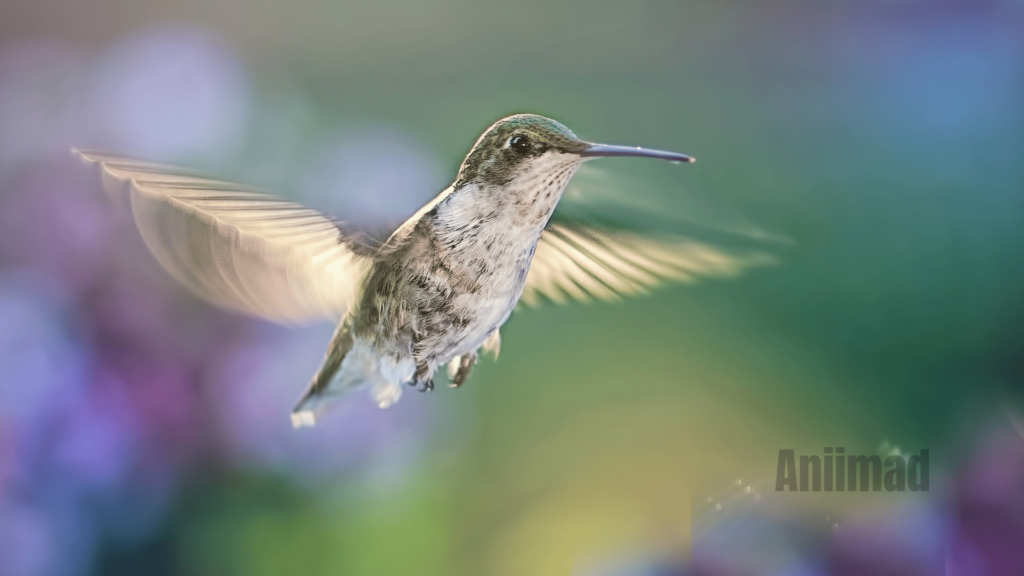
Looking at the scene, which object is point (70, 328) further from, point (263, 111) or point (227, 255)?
point (227, 255)

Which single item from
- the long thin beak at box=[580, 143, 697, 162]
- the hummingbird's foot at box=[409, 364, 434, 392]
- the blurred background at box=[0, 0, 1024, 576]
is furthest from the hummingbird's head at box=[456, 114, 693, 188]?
the blurred background at box=[0, 0, 1024, 576]

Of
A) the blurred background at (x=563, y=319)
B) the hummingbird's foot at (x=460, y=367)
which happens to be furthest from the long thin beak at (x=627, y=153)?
the blurred background at (x=563, y=319)

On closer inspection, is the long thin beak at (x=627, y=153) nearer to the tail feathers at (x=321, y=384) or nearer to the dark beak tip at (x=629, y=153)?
the dark beak tip at (x=629, y=153)

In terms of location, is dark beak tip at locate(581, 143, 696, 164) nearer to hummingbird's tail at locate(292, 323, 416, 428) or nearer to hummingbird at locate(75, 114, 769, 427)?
hummingbird at locate(75, 114, 769, 427)

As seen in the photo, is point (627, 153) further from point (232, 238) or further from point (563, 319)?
point (563, 319)

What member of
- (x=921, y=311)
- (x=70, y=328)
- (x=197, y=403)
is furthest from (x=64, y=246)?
(x=921, y=311)

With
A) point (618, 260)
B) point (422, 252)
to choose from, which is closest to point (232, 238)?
point (422, 252)
